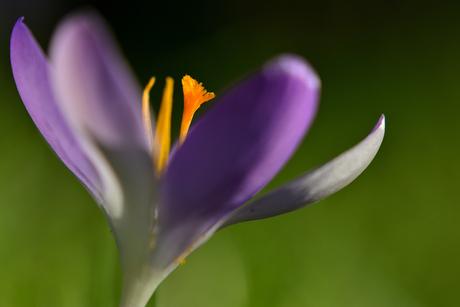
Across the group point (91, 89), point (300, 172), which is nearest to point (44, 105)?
point (91, 89)

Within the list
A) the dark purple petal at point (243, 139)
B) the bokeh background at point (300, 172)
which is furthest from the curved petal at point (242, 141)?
the bokeh background at point (300, 172)

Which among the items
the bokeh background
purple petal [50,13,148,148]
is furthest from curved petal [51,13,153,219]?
the bokeh background

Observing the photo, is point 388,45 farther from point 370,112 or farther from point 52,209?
point 52,209

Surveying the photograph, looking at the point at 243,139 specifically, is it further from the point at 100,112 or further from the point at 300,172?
the point at 300,172

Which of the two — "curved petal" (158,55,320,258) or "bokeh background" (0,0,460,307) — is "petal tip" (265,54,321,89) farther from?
"bokeh background" (0,0,460,307)

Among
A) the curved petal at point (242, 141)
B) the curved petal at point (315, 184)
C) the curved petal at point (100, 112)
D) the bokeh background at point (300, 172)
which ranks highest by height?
the curved petal at point (100, 112)

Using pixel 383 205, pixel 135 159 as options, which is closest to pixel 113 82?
pixel 135 159

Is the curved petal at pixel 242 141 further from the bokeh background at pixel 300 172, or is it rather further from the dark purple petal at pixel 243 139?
the bokeh background at pixel 300 172
